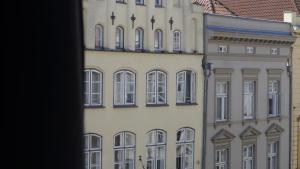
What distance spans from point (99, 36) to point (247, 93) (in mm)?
6555

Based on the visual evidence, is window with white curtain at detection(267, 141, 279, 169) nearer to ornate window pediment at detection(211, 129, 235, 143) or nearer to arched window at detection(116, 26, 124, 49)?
ornate window pediment at detection(211, 129, 235, 143)

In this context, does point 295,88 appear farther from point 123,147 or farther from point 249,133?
point 123,147

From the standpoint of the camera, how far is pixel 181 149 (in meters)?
20.0

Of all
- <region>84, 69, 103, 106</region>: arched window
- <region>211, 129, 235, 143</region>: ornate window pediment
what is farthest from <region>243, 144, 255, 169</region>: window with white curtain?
<region>84, 69, 103, 106</region>: arched window

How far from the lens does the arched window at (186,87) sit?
20.0 meters

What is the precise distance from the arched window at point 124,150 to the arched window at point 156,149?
0.60m

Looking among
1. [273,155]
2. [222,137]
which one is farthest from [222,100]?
[273,155]

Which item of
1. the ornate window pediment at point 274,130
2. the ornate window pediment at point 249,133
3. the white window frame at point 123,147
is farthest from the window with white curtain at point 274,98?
the white window frame at point 123,147

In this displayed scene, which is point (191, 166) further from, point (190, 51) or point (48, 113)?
point (48, 113)

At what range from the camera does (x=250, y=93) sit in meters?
22.5

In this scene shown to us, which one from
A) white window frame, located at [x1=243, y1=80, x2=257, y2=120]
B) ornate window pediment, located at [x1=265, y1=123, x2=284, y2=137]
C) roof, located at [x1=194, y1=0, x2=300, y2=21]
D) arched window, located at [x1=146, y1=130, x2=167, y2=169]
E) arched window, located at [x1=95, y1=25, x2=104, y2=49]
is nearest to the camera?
arched window, located at [x1=95, y1=25, x2=104, y2=49]

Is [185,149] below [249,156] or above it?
above

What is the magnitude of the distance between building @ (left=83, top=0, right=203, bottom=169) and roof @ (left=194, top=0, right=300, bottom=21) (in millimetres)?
6000

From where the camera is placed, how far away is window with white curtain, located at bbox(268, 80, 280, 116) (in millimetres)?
23620
